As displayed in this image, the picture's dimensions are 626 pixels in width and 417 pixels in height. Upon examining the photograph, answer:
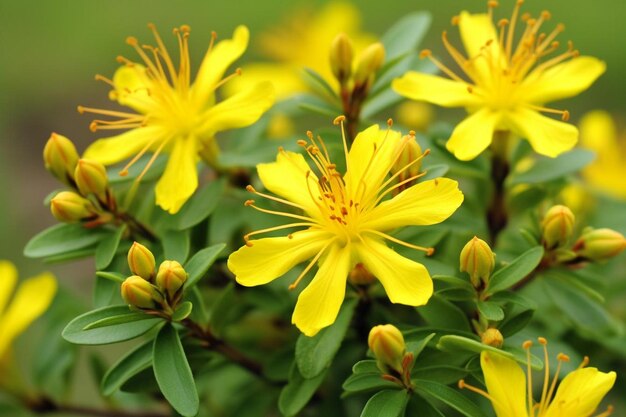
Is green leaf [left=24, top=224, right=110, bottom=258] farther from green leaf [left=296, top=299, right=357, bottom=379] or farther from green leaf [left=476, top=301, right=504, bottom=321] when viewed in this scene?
green leaf [left=476, top=301, right=504, bottom=321]

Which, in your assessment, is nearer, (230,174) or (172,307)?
(172,307)

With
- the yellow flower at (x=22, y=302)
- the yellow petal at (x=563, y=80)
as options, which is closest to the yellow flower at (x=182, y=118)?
the yellow flower at (x=22, y=302)

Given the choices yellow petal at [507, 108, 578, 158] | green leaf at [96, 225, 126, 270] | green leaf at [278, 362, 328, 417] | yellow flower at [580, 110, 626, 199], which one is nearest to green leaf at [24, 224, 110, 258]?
green leaf at [96, 225, 126, 270]

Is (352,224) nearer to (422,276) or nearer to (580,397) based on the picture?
(422,276)

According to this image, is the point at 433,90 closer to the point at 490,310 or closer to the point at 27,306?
the point at 490,310

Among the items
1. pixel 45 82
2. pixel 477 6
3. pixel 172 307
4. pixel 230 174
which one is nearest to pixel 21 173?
pixel 45 82
